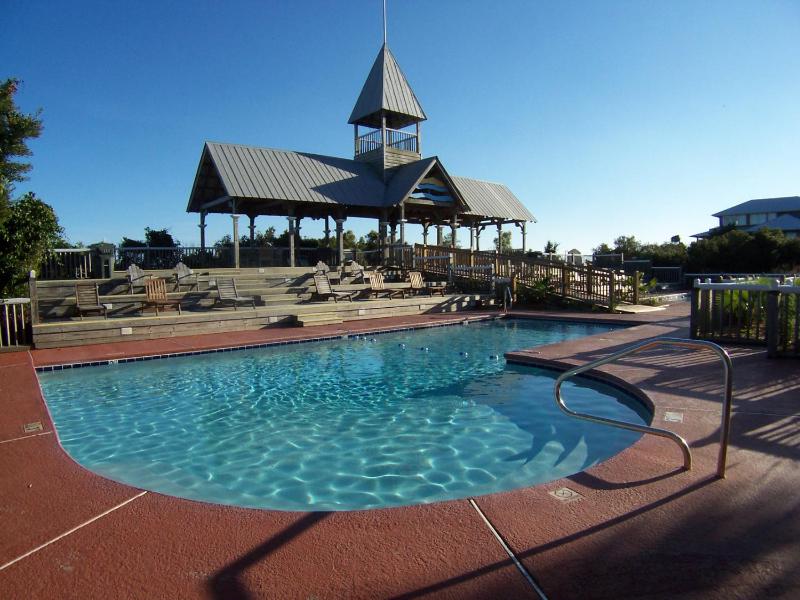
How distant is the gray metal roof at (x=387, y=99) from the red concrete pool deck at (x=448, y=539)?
23.3 m

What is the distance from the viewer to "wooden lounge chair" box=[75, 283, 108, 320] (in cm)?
1176

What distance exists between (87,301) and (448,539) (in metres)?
12.2

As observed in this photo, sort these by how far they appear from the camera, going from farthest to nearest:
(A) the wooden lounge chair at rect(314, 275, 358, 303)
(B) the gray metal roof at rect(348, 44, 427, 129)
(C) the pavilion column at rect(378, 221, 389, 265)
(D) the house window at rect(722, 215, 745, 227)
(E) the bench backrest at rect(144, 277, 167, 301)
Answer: (D) the house window at rect(722, 215, 745, 227) < (B) the gray metal roof at rect(348, 44, 427, 129) < (C) the pavilion column at rect(378, 221, 389, 265) < (A) the wooden lounge chair at rect(314, 275, 358, 303) < (E) the bench backrest at rect(144, 277, 167, 301)

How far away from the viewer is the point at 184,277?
15133mm

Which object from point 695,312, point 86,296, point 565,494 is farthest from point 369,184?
point 565,494

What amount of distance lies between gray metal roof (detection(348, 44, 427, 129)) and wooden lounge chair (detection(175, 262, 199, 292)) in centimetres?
1346

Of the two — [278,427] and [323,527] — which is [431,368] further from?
[323,527]

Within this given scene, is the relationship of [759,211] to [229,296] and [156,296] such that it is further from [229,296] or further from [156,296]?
[156,296]

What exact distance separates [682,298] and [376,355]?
1618 cm

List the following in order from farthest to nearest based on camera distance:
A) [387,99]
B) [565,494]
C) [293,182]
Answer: [387,99] → [293,182] → [565,494]

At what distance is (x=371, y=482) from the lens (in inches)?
172

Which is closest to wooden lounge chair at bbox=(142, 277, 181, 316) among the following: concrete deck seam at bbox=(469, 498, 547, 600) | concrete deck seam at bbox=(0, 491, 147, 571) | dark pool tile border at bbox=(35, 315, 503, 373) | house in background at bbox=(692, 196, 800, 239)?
dark pool tile border at bbox=(35, 315, 503, 373)

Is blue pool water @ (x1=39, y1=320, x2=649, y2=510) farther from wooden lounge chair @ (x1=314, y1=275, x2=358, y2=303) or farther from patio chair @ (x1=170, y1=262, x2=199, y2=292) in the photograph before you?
wooden lounge chair @ (x1=314, y1=275, x2=358, y2=303)

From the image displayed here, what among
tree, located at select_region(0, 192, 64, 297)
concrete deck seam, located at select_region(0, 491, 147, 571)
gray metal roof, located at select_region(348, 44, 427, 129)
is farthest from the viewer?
gray metal roof, located at select_region(348, 44, 427, 129)
